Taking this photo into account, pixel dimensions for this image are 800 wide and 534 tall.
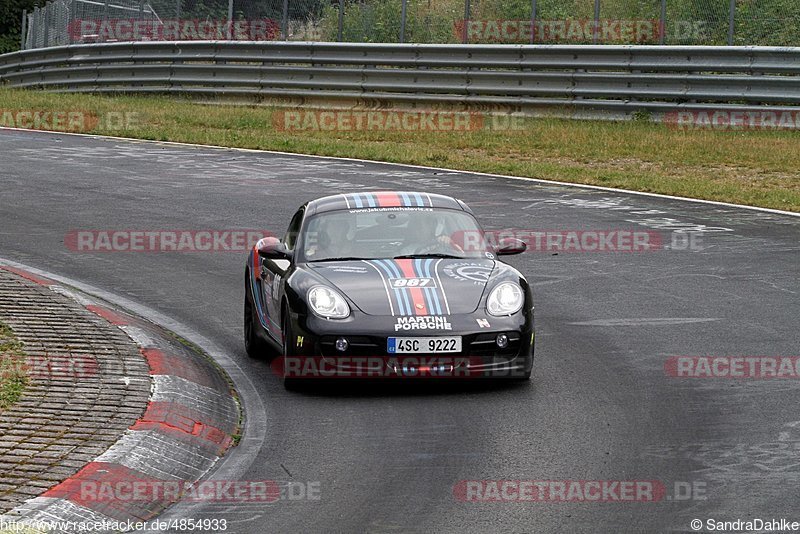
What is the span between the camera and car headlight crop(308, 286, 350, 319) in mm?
9273

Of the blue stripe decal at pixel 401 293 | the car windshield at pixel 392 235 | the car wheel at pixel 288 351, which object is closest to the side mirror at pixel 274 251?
the car windshield at pixel 392 235

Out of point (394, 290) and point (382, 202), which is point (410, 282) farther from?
point (382, 202)

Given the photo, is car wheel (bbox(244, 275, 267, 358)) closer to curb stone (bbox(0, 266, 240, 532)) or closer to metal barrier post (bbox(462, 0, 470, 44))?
curb stone (bbox(0, 266, 240, 532))

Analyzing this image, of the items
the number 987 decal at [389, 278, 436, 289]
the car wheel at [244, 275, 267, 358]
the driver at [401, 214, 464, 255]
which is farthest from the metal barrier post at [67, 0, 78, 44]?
the number 987 decal at [389, 278, 436, 289]

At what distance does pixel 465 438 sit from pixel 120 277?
21.7 feet

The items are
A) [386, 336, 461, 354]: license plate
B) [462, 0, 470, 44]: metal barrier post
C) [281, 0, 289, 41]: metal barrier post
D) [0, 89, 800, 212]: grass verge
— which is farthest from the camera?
[281, 0, 289, 41]: metal barrier post

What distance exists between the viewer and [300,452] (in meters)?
7.69

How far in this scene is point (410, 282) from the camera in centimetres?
953

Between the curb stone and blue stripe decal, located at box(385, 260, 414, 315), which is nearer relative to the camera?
the curb stone

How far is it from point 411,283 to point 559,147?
558 inches

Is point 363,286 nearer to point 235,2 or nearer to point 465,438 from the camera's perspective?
point 465,438

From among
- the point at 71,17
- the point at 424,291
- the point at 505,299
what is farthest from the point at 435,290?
the point at 71,17

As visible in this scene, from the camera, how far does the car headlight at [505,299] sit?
9406 mm

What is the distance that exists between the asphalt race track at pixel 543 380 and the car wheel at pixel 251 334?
0.09 metres
